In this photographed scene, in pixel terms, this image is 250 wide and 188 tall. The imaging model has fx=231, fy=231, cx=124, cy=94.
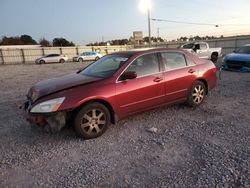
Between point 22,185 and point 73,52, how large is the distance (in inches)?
1873

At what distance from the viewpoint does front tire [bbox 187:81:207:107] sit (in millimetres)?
5668

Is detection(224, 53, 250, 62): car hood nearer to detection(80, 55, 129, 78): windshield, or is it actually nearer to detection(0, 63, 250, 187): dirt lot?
detection(0, 63, 250, 187): dirt lot

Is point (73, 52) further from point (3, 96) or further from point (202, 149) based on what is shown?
point (202, 149)

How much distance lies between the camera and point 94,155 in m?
3.69

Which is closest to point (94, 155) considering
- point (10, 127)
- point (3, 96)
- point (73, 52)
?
point (10, 127)

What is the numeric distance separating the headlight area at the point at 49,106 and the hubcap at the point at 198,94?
10.9 ft

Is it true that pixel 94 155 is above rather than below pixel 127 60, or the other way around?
below

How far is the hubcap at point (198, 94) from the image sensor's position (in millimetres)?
5754

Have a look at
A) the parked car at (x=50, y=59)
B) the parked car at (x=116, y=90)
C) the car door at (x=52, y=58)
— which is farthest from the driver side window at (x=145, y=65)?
the car door at (x=52, y=58)

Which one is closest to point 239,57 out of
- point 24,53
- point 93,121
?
point 93,121

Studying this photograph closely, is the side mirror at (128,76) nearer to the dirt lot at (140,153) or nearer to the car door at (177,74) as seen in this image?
the car door at (177,74)

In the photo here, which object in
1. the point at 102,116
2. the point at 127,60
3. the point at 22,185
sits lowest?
the point at 22,185

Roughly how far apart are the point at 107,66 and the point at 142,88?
3.25 feet

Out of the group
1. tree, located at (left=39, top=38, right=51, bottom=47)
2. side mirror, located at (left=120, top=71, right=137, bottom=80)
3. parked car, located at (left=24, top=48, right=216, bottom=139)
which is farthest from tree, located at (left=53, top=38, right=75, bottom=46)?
side mirror, located at (left=120, top=71, right=137, bottom=80)
